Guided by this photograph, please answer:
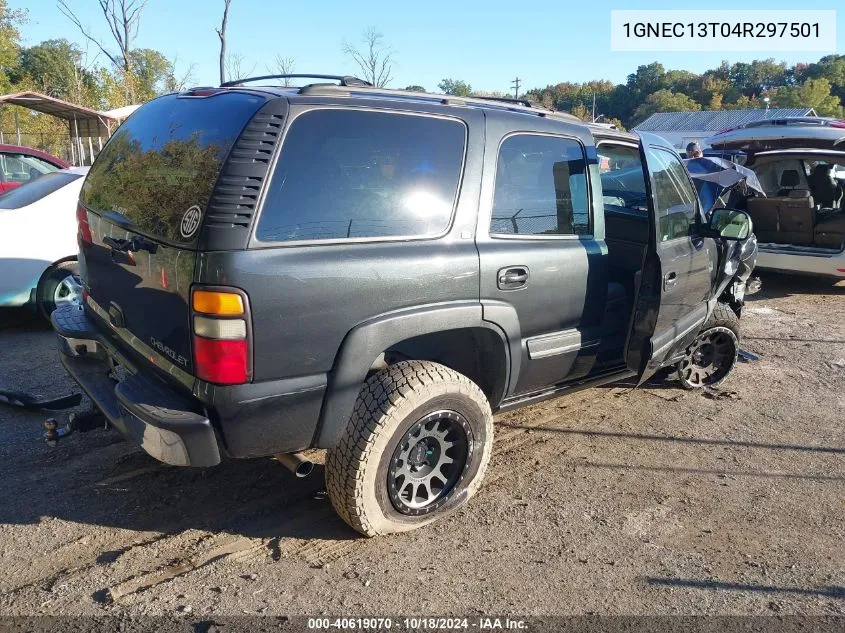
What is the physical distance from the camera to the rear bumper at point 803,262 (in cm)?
835

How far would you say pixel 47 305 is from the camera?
6062mm

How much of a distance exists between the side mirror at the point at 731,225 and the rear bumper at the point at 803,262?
4.79 m

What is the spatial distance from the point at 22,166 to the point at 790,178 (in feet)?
35.3

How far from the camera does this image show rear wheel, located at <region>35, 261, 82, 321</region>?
6.01m

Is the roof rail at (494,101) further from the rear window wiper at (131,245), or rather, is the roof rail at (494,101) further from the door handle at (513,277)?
the rear window wiper at (131,245)

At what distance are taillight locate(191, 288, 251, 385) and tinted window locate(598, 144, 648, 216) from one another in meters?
2.86

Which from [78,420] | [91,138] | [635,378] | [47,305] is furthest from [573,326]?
[91,138]

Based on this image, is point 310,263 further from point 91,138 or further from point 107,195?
point 91,138

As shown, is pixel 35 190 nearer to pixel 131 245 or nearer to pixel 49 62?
pixel 131 245

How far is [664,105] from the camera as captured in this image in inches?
3091

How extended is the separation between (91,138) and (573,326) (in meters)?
20.3

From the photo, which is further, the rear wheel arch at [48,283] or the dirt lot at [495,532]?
the rear wheel arch at [48,283]

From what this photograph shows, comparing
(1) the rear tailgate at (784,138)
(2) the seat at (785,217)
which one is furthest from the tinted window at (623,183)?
(1) the rear tailgate at (784,138)

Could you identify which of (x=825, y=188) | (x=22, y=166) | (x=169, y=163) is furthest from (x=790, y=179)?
(x=22, y=166)
